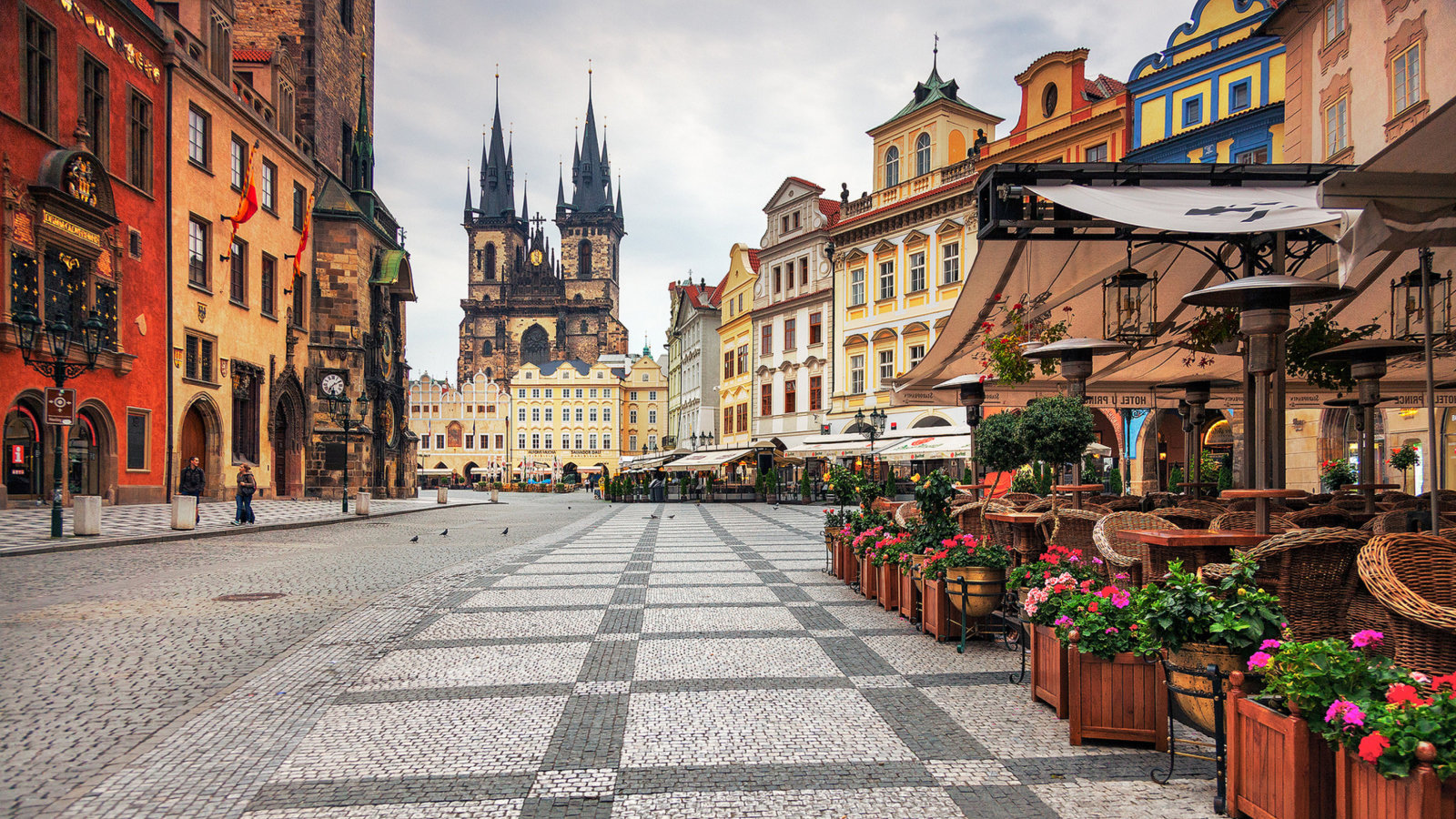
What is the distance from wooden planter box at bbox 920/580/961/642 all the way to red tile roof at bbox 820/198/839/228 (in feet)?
107

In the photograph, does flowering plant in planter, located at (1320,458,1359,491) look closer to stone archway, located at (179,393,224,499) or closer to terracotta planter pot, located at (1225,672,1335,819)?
terracotta planter pot, located at (1225,672,1335,819)

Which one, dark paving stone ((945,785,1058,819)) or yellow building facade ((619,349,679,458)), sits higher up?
yellow building facade ((619,349,679,458))

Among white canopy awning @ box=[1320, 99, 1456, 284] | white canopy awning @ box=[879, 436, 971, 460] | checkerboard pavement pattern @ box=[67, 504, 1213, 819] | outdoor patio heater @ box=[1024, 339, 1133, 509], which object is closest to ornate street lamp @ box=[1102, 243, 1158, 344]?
outdoor patio heater @ box=[1024, 339, 1133, 509]

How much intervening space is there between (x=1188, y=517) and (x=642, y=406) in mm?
95522

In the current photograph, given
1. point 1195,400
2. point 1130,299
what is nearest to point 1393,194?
point 1130,299

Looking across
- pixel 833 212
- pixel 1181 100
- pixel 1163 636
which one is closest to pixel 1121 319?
pixel 1163 636

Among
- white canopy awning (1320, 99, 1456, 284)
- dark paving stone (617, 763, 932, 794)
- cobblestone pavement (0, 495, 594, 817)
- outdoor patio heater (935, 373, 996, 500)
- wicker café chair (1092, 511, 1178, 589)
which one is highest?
white canopy awning (1320, 99, 1456, 284)

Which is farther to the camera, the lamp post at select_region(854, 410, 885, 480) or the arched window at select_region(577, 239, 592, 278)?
the arched window at select_region(577, 239, 592, 278)

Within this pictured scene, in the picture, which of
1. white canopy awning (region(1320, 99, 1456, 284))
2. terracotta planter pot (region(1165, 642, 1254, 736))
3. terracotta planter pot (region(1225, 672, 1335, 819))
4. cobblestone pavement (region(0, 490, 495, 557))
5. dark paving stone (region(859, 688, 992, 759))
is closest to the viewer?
terracotta planter pot (region(1225, 672, 1335, 819))

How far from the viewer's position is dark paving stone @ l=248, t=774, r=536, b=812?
3.87m

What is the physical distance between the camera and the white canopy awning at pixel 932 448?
2389 cm

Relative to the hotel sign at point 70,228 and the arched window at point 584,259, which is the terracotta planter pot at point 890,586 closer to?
the hotel sign at point 70,228

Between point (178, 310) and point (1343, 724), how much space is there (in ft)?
98.3

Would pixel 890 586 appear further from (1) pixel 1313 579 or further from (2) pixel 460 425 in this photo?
(2) pixel 460 425
